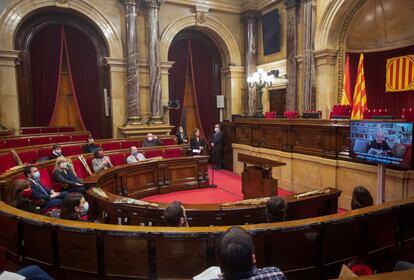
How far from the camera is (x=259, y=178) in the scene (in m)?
5.82

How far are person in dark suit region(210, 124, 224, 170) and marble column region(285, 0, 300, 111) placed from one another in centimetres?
223

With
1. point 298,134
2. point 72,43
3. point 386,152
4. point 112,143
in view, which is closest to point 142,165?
point 112,143

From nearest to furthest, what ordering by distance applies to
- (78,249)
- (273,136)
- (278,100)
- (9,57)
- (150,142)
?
(78,249)
(273,136)
(9,57)
(150,142)
(278,100)

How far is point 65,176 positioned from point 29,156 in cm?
129

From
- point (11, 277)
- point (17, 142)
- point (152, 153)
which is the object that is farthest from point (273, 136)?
point (11, 277)

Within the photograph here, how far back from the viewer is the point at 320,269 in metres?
2.30

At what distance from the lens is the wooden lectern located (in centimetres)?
557

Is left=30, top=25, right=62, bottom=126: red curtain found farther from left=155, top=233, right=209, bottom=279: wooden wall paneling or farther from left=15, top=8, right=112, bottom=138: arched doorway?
left=155, top=233, right=209, bottom=279: wooden wall paneling

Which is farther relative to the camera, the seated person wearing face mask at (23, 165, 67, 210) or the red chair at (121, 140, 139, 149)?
the red chair at (121, 140, 139, 149)

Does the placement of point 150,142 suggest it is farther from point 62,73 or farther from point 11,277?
point 11,277

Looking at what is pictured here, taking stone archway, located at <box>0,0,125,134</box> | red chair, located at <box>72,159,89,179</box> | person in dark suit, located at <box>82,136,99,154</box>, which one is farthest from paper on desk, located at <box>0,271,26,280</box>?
stone archway, located at <box>0,0,125,134</box>

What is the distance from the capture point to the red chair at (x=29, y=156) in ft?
18.3

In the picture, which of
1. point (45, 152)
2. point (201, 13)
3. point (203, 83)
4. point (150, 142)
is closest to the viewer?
point (45, 152)

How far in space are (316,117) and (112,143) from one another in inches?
188
